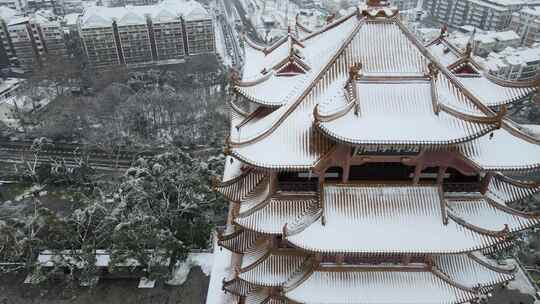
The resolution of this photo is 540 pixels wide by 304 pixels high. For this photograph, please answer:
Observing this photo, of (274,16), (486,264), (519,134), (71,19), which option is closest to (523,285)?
(486,264)

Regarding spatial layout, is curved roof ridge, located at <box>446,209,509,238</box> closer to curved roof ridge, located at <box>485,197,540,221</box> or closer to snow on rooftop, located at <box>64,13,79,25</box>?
curved roof ridge, located at <box>485,197,540,221</box>

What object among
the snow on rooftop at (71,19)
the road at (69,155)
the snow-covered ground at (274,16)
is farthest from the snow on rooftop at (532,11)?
the snow on rooftop at (71,19)

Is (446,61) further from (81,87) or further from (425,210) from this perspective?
(81,87)

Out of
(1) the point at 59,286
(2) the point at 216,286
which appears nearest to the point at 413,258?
(2) the point at 216,286

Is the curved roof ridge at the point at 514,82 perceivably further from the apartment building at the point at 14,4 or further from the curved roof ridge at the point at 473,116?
the apartment building at the point at 14,4

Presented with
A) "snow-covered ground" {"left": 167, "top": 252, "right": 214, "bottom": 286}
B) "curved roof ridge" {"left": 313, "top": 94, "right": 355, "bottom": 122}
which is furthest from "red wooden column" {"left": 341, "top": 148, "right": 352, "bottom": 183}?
"snow-covered ground" {"left": 167, "top": 252, "right": 214, "bottom": 286}

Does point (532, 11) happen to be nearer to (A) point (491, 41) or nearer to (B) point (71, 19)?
(A) point (491, 41)
